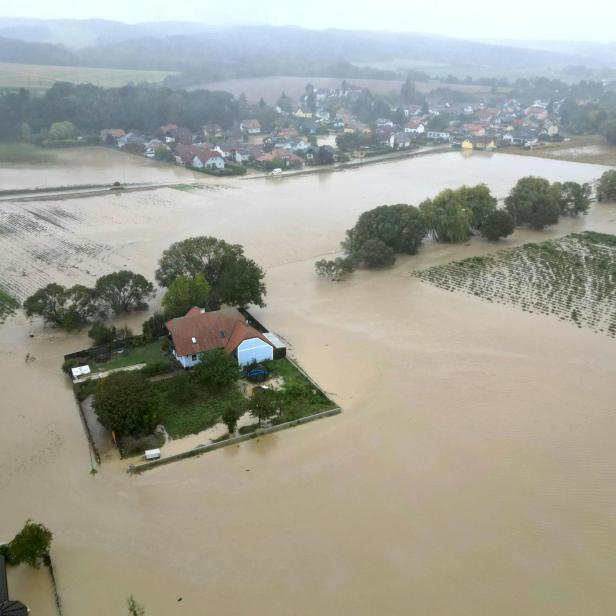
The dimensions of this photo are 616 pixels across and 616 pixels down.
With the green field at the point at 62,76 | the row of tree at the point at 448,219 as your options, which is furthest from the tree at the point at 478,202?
the green field at the point at 62,76

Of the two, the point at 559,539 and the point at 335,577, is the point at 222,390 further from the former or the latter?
the point at 559,539

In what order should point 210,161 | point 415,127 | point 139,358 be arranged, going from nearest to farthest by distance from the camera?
point 139,358 < point 210,161 < point 415,127

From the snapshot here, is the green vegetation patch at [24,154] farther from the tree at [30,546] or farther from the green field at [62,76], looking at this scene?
the tree at [30,546]

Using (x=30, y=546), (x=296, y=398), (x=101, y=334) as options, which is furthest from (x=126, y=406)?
(x=101, y=334)

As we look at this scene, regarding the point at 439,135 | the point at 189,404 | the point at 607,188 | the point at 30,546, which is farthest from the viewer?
the point at 439,135

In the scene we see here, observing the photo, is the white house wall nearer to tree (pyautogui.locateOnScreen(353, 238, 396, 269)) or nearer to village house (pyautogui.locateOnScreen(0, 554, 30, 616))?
village house (pyautogui.locateOnScreen(0, 554, 30, 616))

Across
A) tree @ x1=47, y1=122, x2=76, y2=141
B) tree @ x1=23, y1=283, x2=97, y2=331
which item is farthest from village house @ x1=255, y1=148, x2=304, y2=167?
tree @ x1=23, y1=283, x2=97, y2=331

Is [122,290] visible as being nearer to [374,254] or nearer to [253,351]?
[253,351]
